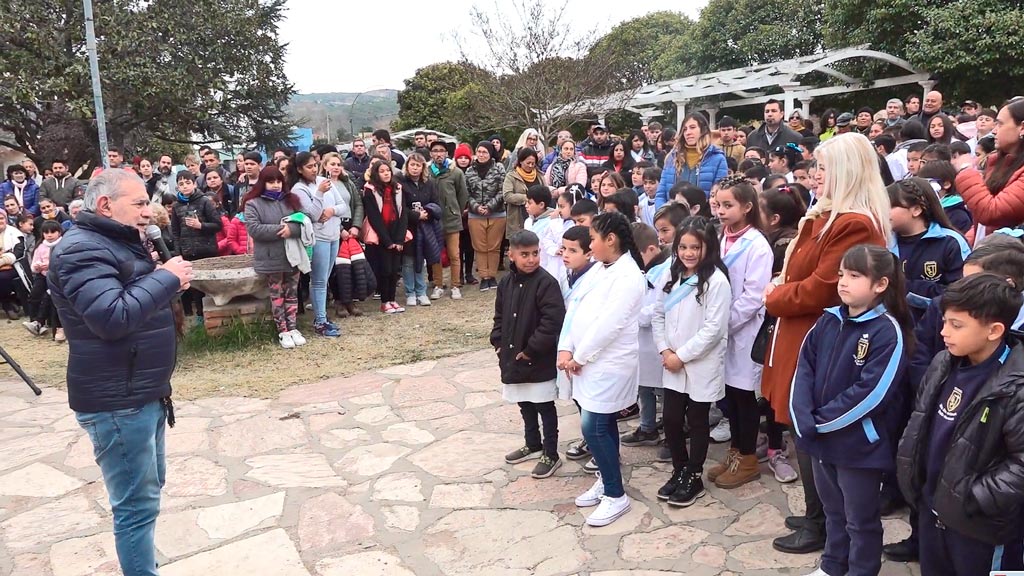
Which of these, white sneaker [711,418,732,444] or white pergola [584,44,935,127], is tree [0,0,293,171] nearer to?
white pergola [584,44,935,127]

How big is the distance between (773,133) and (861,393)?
651cm

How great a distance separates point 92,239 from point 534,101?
16934mm

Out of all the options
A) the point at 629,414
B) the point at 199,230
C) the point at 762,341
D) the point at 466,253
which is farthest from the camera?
the point at 466,253

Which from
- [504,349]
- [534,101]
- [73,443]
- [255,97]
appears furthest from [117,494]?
[255,97]

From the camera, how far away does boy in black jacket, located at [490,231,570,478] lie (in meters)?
4.22

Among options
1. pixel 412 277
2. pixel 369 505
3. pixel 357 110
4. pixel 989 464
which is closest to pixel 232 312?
pixel 412 277

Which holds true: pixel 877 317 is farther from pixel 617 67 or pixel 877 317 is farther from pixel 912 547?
pixel 617 67

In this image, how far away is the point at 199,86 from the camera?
2103 centimetres

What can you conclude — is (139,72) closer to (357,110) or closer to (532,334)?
(532,334)

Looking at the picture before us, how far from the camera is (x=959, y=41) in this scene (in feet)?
51.4

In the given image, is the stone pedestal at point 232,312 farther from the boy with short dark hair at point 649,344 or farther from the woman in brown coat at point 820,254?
the woman in brown coat at point 820,254

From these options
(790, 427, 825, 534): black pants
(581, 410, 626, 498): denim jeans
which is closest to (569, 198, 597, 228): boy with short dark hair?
(581, 410, 626, 498): denim jeans

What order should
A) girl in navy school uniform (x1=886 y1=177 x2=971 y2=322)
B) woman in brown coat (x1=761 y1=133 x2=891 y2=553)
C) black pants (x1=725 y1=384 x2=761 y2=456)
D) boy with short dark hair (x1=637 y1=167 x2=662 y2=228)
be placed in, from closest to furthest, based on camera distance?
woman in brown coat (x1=761 y1=133 x2=891 y2=553), girl in navy school uniform (x1=886 y1=177 x2=971 y2=322), black pants (x1=725 y1=384 x2=761 y2=456), boy with short dark hair (x1=637 y1=167 x2=662 y2=228)

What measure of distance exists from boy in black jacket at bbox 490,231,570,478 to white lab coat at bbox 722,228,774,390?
92cm
